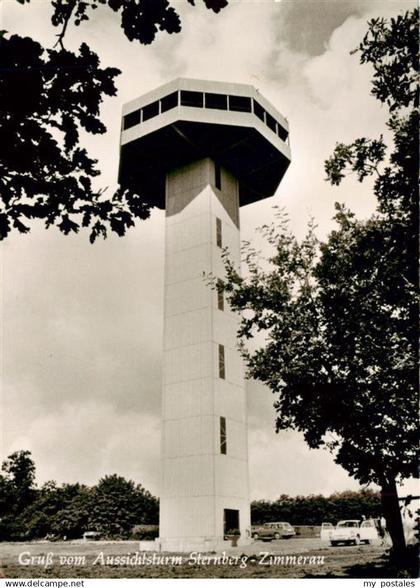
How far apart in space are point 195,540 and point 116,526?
755 inches

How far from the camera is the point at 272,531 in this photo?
1486 inches

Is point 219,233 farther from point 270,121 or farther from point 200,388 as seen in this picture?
point 270,121

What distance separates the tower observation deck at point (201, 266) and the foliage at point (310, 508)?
21.9ft

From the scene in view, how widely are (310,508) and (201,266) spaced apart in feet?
64.7

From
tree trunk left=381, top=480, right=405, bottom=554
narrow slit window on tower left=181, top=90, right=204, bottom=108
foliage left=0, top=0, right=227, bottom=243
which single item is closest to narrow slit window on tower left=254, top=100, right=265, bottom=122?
narrow slit window on tower left=181, top=90, right=204, bottom=108

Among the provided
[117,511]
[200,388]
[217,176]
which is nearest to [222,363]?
[200,388]

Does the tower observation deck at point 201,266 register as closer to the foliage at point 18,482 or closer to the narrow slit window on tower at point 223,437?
the narrow slit window on tower at point 223,437

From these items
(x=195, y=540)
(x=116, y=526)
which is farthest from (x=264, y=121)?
(x=116, y=526)

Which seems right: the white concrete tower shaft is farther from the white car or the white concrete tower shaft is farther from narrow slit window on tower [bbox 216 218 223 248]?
the white car

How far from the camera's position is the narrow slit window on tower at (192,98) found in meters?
41.1

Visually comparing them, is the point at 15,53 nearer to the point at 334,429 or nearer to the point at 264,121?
the point at 334,429

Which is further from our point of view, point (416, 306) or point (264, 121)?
point (264, 121)

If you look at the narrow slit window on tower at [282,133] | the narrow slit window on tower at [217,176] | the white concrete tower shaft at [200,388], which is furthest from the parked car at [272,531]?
the narrow slit window on tower at [282,133]

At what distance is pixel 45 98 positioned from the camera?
5.14 metres
